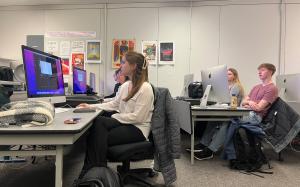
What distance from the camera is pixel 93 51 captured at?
16.3 ft

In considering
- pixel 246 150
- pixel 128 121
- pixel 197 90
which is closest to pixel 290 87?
pixel 197 90

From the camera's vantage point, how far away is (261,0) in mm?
4652

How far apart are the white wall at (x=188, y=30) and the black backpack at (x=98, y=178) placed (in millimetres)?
3410

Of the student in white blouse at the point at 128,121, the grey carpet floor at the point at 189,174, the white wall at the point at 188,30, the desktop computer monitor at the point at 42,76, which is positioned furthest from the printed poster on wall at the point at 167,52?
the desktop computer monitor at the point at 42,76

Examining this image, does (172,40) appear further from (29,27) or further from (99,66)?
(29,27)

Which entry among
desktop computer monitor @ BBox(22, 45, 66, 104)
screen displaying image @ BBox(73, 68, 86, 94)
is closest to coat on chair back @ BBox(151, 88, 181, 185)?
desktop computer monitor @ BBox(22, 45, 66, 104)

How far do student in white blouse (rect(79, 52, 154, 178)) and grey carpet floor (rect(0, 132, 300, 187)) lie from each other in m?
0.63

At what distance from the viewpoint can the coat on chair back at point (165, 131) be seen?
6.47ft

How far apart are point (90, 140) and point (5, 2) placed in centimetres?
433

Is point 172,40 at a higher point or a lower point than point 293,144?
higher

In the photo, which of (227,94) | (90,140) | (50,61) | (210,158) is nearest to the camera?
(90,140)

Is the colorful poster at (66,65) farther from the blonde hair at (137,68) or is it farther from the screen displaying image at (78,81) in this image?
the blonde hair at (137,68)

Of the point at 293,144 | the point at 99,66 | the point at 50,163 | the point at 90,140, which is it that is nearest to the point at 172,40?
the point at 99,66

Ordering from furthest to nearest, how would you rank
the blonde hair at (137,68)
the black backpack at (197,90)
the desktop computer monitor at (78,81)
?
Result: the black backpack at (197,90)
the desktop computer monitor at (78,81)
the blonde hair at (137,68)
